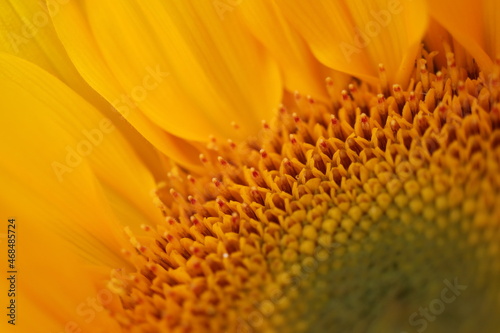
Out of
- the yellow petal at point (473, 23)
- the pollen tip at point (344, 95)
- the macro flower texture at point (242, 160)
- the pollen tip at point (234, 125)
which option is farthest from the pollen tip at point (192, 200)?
the yellow petal at point (473, 23)

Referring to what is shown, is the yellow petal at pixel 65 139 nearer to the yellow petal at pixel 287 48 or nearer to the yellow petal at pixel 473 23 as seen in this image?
the yellow petal at pixel 287 48

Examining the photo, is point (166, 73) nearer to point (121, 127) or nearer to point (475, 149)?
point (121, 127)

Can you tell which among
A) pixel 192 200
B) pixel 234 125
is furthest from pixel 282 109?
pixel 192 200

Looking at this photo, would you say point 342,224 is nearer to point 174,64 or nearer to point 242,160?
point 242,160

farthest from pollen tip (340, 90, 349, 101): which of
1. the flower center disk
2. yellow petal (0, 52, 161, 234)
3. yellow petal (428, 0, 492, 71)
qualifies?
yellow petal (0, 52, 161, 234)

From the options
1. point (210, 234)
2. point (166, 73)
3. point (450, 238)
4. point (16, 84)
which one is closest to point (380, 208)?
point (450, 238)
